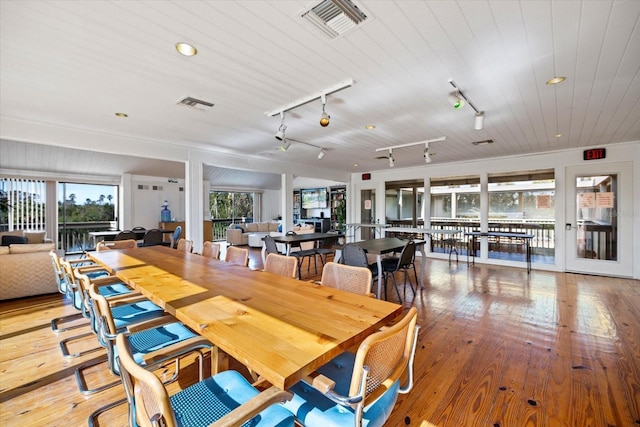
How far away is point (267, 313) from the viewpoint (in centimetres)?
143

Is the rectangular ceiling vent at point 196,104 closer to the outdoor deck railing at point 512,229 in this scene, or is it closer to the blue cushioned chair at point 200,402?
the blue cushioned chair at point 200,402

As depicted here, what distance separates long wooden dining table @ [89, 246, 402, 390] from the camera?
104cm

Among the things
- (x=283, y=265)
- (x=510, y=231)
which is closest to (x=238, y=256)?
(x=283, y=265)

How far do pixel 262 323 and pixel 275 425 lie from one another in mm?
392

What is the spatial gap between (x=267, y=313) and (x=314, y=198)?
1113 centimetres

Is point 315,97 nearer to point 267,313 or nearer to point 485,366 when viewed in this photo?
point 267,313

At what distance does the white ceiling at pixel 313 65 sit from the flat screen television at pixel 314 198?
7919 mm

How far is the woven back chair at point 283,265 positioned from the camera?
7.79ft

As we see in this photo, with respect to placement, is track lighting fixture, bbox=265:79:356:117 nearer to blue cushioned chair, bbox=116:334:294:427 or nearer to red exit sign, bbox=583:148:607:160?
blue cushioned chair, bbox=116:334:294:427

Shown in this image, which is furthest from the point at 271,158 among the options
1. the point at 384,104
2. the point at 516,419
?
the point at 516,419

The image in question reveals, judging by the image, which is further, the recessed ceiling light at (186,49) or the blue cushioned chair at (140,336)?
the recessed ceiling light at (186,49)

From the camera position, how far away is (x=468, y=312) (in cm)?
344

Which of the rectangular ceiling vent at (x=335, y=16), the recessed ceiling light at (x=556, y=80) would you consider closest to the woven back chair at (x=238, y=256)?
the rectangular ceiling vent at (x=335, y=16)

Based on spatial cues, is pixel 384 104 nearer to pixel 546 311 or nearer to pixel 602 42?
pixel 602 42
